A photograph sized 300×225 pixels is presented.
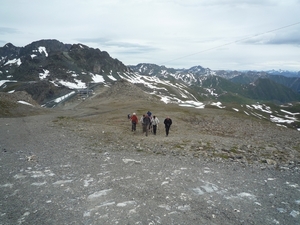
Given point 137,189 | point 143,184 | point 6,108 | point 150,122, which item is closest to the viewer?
point 137,189

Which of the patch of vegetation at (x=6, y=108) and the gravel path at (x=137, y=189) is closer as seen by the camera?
the gravel path at (x=137, y=189)

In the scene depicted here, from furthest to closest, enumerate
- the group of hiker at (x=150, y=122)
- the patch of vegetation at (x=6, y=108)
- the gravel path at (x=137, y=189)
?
the patch of vegetation at (x=6, y=108) → the group of hiker at (x=150, y=122) → the gravel path at (x=137, y=189)

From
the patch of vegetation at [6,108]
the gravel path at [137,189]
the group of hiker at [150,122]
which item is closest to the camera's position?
the gravel path at [137,189]

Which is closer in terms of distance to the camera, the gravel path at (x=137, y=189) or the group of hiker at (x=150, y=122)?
the gravel path at (x=137, y=189)

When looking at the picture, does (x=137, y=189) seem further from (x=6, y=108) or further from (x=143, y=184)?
(x=6, y=108)

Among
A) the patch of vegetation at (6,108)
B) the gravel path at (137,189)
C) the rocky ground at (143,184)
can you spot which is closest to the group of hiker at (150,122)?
the rocky ground at (143,184)

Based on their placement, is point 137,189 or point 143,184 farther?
point 143,184

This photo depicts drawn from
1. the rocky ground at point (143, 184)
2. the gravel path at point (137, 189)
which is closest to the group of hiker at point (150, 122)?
the rocky ground at point (143, 184)

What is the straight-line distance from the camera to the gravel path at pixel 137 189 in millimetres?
8359

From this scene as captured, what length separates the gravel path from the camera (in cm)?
836

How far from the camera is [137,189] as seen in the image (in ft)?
34.2

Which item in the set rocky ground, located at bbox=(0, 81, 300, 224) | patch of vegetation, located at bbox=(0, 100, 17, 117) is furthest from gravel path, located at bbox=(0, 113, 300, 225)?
patch of vegetation, located at bbox=(0, 100, 17, 117)

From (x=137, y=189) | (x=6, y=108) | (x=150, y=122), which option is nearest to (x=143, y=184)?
(x=137, y=189)

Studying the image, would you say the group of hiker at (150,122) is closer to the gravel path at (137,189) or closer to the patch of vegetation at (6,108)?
the gravel path at (137,189)
